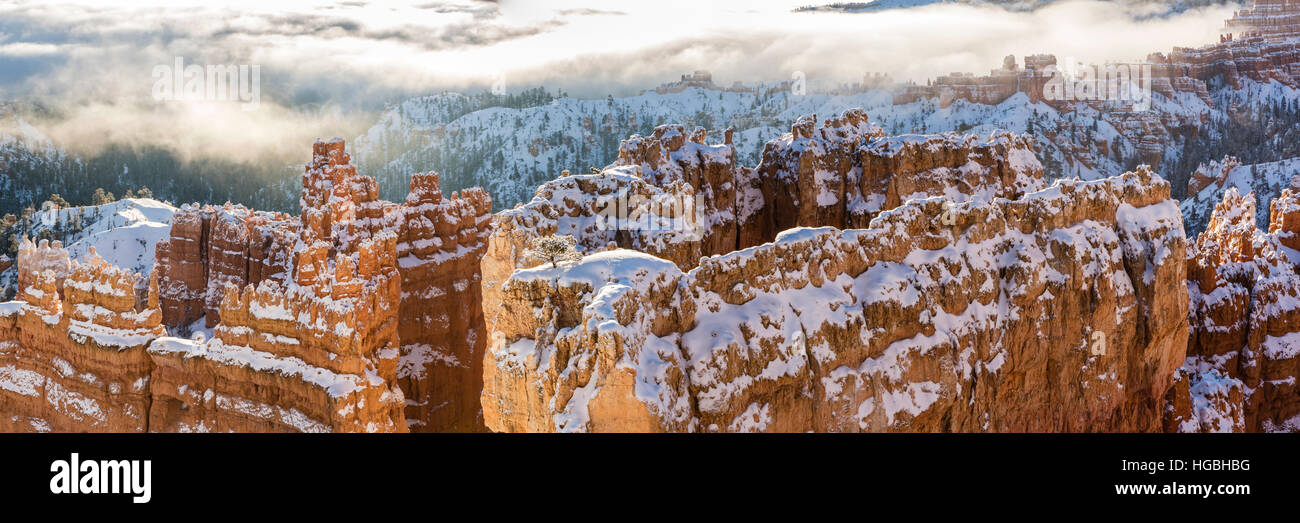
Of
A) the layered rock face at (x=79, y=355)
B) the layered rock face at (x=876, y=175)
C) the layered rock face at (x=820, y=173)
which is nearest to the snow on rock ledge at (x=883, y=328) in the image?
the layered rock face at (x=876, y=175)

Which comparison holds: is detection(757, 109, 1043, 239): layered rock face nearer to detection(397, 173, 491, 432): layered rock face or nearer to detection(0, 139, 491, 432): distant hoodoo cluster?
detection(397, 173, 491, 432): layered rock face

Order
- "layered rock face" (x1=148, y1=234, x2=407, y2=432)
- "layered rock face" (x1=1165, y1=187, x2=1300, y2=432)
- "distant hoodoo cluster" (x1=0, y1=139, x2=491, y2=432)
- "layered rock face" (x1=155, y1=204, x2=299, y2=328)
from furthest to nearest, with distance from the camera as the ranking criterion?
"layered rock face" (x1=155, y1=204, x2=299, y2=328)
"layered rock face" (x1=1165, y1=187, x2=1300, y2=432)
"distant hoodoo cluster" (x1=0, y1=139, x2=491, y2=432)
"layered rock face" (x1=148, y1=234, x2=407, y2=432)

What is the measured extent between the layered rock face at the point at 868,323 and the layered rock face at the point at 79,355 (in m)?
9.03

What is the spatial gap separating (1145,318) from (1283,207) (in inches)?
599

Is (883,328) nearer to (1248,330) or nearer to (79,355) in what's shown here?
(1248,330)

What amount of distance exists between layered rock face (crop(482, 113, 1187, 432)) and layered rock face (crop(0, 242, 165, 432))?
903cm

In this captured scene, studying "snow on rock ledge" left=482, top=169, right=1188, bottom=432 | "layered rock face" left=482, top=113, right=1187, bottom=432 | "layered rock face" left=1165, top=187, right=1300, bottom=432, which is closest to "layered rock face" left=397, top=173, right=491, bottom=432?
"layered rock face" left=482, top=113, right=1187, bottom=432

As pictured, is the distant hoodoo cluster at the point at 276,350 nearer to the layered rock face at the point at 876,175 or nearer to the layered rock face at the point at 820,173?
the layered rock face at the point at 820,173

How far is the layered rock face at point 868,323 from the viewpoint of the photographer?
13.5 meters

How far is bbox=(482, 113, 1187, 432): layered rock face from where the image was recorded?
13.5 metres

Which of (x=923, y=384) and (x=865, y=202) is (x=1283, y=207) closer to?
(x=865, y=202)

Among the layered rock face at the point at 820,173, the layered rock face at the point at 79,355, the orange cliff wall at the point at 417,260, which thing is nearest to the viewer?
the layered rock face at the point at 79,355

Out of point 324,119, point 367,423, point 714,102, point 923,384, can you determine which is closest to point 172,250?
point 367,423

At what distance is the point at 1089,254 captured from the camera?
72.3ft
